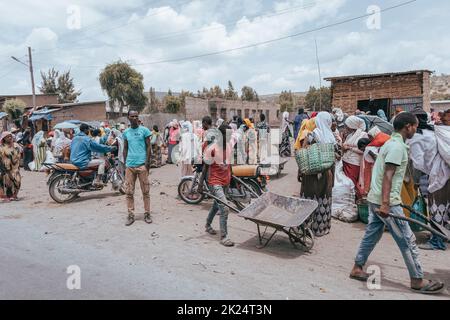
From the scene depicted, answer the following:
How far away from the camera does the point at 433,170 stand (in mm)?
5461

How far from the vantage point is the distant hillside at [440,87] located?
1846 inches

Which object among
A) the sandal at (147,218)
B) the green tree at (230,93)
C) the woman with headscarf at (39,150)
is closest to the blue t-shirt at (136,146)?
the sandal at (147,218)

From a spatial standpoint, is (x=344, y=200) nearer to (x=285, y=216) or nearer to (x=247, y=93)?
(x=285, y=216)

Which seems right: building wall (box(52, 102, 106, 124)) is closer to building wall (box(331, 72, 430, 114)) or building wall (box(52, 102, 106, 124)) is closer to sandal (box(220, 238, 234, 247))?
building wall (box(331, 72, 430, 114))

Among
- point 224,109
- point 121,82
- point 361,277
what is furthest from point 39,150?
point 121,82

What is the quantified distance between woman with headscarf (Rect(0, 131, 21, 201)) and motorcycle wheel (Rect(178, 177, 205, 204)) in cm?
427

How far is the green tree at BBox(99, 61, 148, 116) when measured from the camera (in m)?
35.6

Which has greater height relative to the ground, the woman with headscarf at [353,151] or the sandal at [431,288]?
the woman with headscarf at [353,151]

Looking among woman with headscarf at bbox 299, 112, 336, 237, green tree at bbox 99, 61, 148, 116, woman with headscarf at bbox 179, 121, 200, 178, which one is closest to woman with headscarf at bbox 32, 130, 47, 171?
woman with headscarf at bbox 179, 121, 200, 178

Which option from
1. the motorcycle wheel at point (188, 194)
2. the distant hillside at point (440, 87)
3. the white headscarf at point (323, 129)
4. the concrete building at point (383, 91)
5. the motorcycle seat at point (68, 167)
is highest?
the distant hillside at point (440, 87)

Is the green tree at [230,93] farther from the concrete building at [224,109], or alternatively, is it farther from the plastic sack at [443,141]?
the plastic sack at [443,141]

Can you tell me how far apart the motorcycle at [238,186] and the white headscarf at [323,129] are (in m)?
1.65

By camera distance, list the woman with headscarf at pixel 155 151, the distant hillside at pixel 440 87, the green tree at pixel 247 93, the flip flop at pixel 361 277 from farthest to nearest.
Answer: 1. the green tree at pixel 247 93
2. the distant hillside at pixel 440 87
3. the woman with headscarf at pixel 155 151
4. the flip flop at pixel 361 277

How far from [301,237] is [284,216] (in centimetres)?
38
